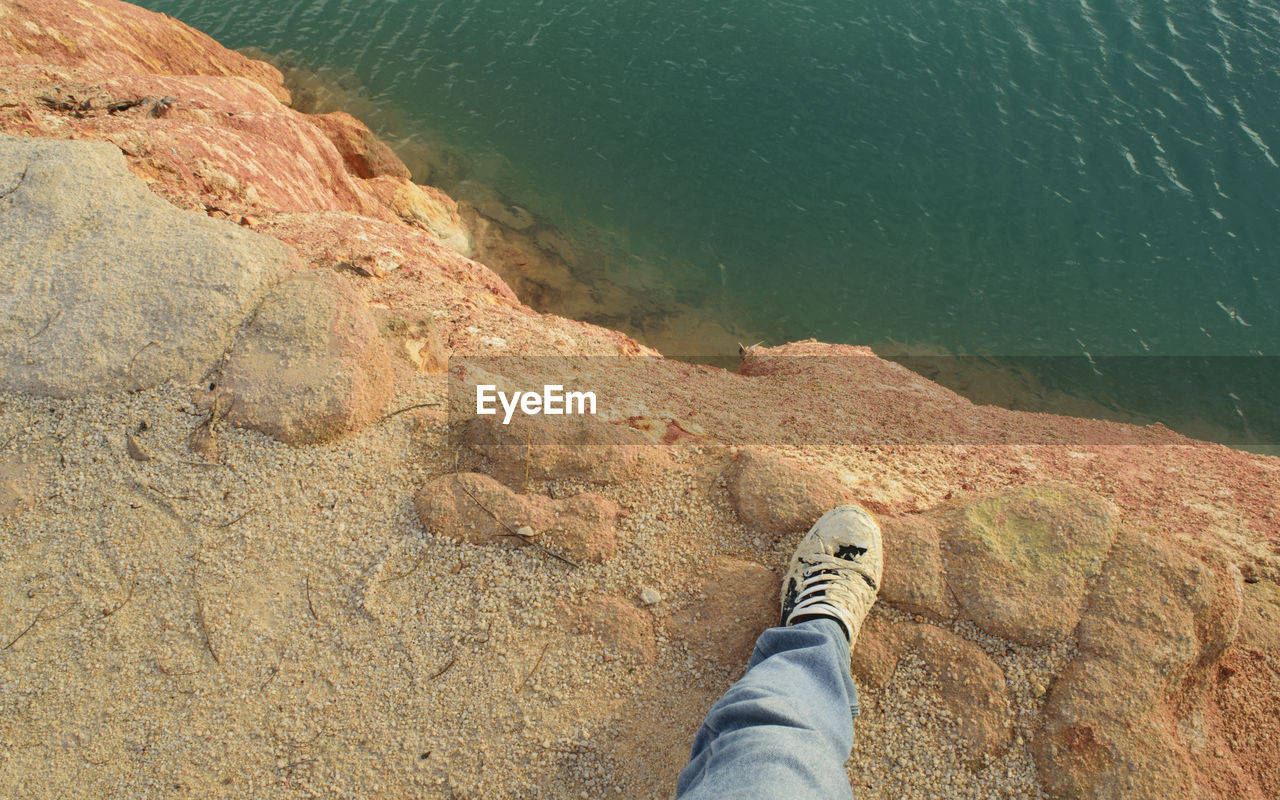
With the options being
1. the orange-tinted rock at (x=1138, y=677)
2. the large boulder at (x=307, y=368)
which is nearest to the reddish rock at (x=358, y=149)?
the large boulder at (x=307, y=368)

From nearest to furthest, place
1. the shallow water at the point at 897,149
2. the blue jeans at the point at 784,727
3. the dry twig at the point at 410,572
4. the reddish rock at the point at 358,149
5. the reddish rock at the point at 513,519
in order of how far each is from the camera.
Result: the blue jeans at the point at 784,727 < the dry twig at the point at 410,572 < the reddish rock at the point at 513,519 < the shallow water at the point at 897,149 < the reddish rock at the point at 358,149

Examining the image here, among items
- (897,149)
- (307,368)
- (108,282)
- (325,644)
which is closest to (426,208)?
(108,282)

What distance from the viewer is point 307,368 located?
329 centimetres

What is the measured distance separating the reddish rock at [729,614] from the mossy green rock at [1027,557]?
0.79 m

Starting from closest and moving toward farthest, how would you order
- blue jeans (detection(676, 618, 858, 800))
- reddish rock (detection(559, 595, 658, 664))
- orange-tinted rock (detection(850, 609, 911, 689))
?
blue jeans (detection(676, 618, 858, 800)) → orange-tinted rock (detection(850, 609, 911, 689)) → reddish rock (detection(559, 595, 658, 664))

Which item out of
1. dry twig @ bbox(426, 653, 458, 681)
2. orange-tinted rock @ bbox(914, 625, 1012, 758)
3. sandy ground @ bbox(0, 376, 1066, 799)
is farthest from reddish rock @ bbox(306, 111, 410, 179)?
orange-tinted rock @ bbox(914, 625, 1012, 758)

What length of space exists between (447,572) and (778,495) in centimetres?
155

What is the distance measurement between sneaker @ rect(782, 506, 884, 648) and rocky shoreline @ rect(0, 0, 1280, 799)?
0.13 meters

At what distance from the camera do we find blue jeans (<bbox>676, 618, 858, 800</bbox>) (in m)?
1.99

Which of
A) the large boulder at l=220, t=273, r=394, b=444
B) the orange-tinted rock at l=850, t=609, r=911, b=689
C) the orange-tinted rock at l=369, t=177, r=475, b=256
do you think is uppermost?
the orange-tinted rock at l=850, t=609, r=911, b=689

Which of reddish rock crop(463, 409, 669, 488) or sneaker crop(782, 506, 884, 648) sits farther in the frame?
reddish rock crop(463, 409, 669, 488)

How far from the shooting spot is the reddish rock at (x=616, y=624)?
271cm

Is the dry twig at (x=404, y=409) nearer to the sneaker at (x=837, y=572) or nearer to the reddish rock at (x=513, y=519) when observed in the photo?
the reddish rock at (x=513, y=519)

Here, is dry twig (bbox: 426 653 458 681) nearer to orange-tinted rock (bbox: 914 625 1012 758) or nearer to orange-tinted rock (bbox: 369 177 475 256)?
orange-tinted rock (bbox: 914 625 1012 758)
